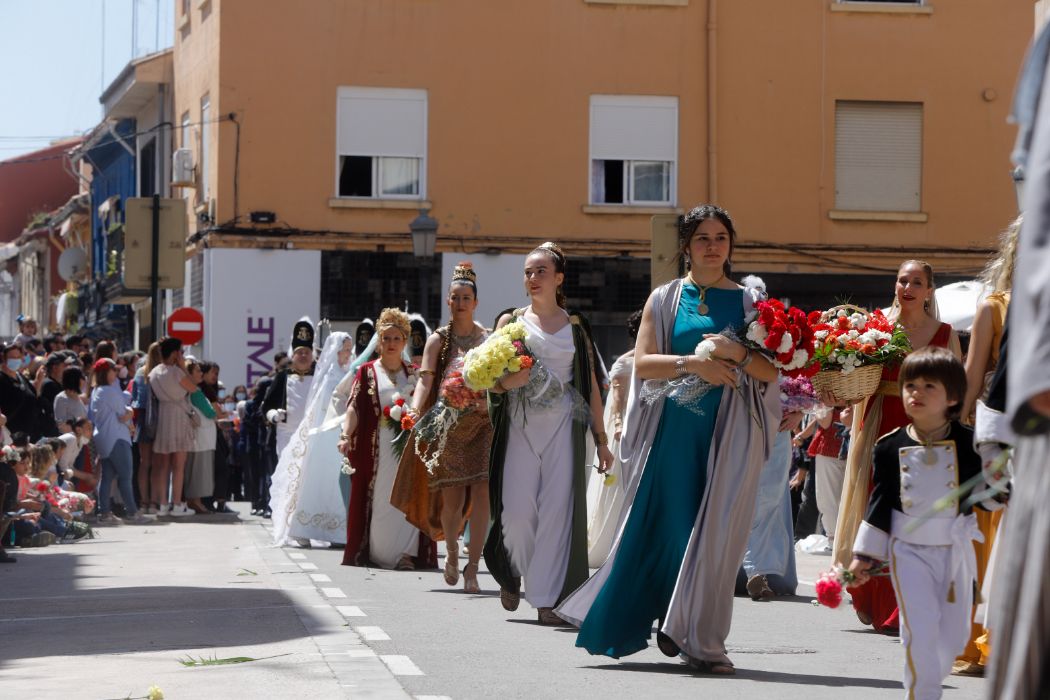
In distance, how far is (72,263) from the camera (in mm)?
51594

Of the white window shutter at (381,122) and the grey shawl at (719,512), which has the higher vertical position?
the white window shutter at (381,122)

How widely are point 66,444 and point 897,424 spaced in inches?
447

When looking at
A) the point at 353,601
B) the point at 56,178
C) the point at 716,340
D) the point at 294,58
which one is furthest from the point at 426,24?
the point at 56,178

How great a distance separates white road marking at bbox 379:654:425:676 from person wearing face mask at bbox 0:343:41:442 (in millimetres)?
10012

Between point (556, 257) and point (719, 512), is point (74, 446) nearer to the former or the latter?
point (556, 257)

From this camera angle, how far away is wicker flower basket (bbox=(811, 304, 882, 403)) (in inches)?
370

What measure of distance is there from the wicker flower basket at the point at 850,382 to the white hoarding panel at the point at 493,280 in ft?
78.3

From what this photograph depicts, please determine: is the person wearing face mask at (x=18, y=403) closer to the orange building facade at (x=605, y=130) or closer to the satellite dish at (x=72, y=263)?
the orange building facade at (x=605, y=130)

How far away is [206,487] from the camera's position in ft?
78.0

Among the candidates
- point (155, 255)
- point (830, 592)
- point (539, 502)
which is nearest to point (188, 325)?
point (155, 255)

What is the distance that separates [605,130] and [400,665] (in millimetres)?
25865

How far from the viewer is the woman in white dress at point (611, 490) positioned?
14547mm

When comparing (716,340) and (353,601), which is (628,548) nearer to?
(716,340)

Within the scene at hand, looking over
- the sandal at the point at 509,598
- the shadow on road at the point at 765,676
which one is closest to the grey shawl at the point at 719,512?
the shadow on road at the point at 765,676
